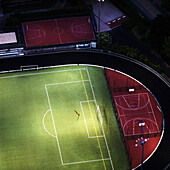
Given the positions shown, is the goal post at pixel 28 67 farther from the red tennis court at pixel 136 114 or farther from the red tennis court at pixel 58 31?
the red tennis court at pixel 136 114

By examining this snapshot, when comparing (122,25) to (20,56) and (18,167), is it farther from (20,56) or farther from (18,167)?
(18,167)

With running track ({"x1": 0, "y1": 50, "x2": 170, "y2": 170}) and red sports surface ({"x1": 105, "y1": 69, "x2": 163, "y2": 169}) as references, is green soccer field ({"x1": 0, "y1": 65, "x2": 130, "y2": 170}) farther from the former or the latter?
running track ({"x1": 0, "y1": 50, "x2": 170, "y2": 170})

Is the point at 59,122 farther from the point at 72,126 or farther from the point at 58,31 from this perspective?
the point at 58,31

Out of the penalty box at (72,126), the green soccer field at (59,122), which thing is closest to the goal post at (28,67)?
the green soccer field at (59,122)

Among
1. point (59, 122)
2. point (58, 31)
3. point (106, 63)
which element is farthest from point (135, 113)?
point (58, 31)

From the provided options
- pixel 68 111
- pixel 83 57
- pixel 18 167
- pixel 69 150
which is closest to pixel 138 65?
pixel 83 57

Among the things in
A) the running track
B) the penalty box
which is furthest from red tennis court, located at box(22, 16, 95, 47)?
the penalty box
